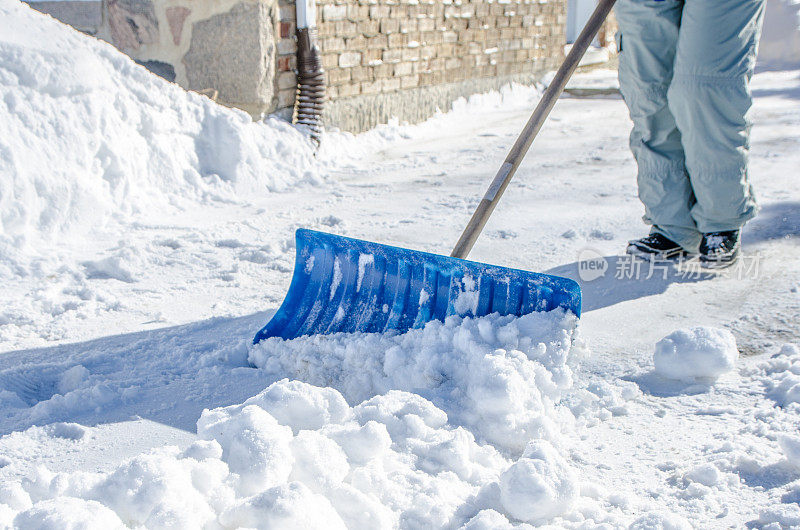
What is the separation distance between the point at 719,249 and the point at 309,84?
300 centimetres

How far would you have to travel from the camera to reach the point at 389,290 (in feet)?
6.68

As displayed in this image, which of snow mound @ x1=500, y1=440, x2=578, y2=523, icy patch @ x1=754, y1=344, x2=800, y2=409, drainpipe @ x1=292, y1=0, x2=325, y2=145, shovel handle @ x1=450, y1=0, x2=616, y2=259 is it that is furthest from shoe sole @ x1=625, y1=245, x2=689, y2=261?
drainpipe @ x1=292, y1=0, x2=325, y2=145

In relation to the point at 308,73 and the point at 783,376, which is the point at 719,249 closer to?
the point at 783,376

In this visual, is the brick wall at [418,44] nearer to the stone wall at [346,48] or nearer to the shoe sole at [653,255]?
the stone wall at [346,48]

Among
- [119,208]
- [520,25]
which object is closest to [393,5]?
[520,25]

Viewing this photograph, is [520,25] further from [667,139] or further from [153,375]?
[153,375]

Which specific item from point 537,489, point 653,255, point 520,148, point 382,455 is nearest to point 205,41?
point 520,148

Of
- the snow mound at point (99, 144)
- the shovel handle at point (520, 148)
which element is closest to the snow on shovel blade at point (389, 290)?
the shovel handle at point (520, 148)

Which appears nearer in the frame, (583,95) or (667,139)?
(667,139)

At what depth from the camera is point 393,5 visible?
18.9ft

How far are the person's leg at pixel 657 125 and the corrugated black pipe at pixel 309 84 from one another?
2435mm

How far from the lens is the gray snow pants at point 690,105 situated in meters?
2.44

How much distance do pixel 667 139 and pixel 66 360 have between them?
82.7 inches

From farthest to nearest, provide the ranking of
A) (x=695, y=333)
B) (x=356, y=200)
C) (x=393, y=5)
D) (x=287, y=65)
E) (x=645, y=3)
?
(x=393, y=5), (x=287, y=65), (x=356, y=200), (x=645, y=3), (x=695, y=333)
